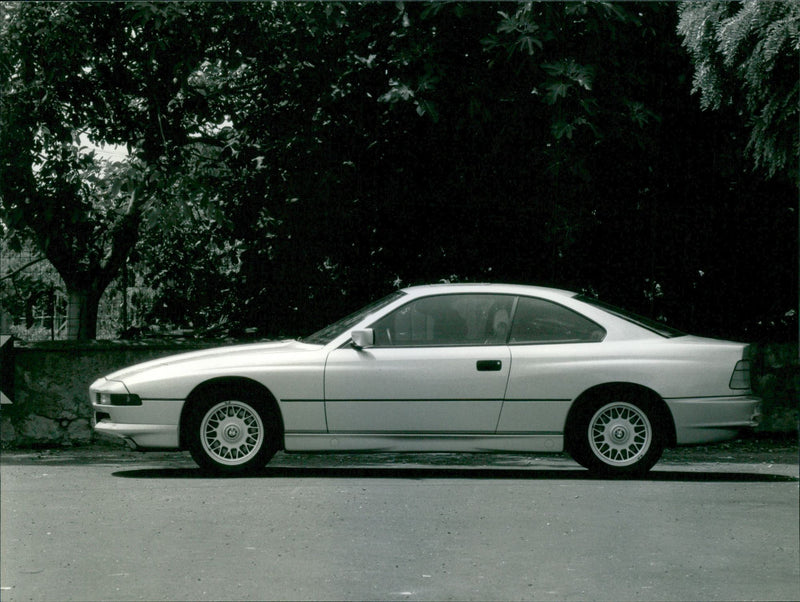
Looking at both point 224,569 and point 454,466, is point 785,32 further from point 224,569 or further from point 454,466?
point 224,569

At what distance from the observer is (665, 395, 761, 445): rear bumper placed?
25.9 feet

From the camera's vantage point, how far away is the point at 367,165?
44.7 feet

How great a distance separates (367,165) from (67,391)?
3.98 m

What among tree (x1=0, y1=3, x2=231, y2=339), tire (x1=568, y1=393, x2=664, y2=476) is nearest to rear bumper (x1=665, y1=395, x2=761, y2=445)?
tire (x1=568, y1=393, x2=664, y2=476)

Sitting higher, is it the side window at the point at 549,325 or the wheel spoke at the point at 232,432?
the side window at the point at 549,325

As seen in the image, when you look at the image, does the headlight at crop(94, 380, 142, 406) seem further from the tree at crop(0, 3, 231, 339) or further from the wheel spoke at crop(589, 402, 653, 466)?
the tree at crop(0, 3, 231, 339)

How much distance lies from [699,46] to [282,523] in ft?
14.8

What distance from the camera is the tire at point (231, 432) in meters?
8.48

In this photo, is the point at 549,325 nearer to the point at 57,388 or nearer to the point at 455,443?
the point at 455,443

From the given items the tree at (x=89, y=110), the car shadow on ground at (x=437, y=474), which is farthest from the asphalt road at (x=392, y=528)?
the tree at (x=89, y=110)

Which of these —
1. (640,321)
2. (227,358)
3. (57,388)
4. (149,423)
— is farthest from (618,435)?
(57,388)

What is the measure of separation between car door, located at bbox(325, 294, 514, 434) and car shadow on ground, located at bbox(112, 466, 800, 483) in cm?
117

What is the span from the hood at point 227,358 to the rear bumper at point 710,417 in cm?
240

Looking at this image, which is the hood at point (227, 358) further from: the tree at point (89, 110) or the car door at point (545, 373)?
the tree at point (89, 110)
